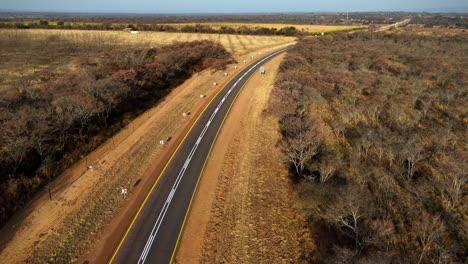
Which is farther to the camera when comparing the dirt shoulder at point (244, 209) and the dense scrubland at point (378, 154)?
the dense scrubland at point (378, 154)

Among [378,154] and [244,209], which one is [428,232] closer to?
[378,154]

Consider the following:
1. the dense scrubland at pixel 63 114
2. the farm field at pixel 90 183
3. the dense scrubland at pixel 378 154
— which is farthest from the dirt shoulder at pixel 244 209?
the dense scrubland at pixel 63 114

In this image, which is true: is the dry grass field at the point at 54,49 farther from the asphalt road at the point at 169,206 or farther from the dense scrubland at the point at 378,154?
the dense scrubland at the point at 378,154

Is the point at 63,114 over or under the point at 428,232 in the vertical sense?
over

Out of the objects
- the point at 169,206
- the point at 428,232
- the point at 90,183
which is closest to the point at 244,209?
the point at 169,206

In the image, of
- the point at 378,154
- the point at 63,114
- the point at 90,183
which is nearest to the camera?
the point at 90,183

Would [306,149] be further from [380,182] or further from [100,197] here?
[100,197]
